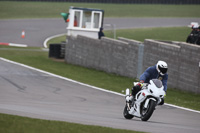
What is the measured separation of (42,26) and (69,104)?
30.1m

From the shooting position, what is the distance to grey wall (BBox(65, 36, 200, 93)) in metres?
18.6

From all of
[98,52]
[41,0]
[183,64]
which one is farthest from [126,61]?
[41,0]

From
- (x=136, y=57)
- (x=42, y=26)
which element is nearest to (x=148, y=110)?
(x=136, y=57)

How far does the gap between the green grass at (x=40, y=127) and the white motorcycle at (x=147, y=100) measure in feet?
5.67

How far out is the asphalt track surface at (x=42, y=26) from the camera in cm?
3619

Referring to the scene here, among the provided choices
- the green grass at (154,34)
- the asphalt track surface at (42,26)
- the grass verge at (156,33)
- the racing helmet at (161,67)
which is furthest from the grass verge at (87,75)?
the grass verge at (156,33)

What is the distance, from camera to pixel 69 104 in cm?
1420

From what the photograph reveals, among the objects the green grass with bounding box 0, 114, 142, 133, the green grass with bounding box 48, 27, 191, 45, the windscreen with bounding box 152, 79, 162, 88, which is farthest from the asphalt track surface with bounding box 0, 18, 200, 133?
the green grass with bounding box 48, 27, 191, 45

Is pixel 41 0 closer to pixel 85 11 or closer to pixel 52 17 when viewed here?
pixel 52 17

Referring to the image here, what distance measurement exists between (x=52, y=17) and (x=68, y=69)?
27788 millimetres

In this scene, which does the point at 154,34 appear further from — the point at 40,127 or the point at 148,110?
the point at 40,127

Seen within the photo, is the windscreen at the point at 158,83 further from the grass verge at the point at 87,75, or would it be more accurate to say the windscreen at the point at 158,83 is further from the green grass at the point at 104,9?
the green grass at the point at 104,9

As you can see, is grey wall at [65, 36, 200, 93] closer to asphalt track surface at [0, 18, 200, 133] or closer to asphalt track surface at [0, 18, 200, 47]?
asphalt track surface at [0, 18, 200, 133]

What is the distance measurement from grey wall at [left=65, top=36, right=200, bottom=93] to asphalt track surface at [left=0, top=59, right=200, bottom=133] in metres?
3.51
